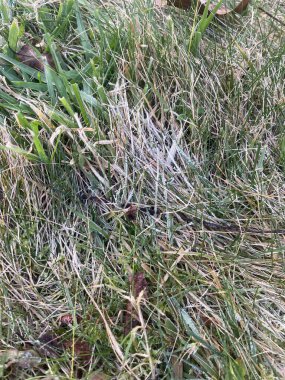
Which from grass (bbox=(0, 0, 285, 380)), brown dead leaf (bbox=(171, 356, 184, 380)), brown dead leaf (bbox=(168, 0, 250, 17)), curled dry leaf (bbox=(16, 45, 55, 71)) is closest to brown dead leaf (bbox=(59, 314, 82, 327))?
grass (bbox=(0, 0, 285, 380))

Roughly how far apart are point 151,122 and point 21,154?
373 millimetres

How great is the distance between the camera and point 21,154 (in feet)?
4.54

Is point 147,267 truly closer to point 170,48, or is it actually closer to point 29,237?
point 29,237

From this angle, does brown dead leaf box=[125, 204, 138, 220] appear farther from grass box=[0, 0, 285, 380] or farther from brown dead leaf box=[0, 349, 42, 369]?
brown dead leaf box=[0, 349, 42, 369]

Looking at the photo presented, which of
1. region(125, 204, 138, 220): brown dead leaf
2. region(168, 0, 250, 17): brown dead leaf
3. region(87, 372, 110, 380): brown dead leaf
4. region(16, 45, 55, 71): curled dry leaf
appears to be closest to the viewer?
region(87, 372, 110, 380): brown dead leaf

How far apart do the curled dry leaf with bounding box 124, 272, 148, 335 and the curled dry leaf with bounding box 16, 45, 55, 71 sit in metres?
0.70

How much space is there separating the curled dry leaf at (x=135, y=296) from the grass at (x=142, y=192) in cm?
1

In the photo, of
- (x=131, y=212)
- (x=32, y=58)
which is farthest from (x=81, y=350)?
(x=32, y=58)

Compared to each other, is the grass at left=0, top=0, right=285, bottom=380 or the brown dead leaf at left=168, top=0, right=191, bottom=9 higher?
the brown dead leaf at left=168, top=0, right=191, bottom=9

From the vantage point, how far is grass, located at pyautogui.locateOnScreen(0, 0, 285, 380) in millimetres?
1199

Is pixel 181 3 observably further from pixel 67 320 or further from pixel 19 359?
pixel 19 359

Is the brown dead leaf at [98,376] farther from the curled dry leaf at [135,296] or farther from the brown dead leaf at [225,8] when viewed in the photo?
the brown dead leaf at [225,8]

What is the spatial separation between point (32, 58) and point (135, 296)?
785mm

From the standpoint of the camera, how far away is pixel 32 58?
5.24ft
